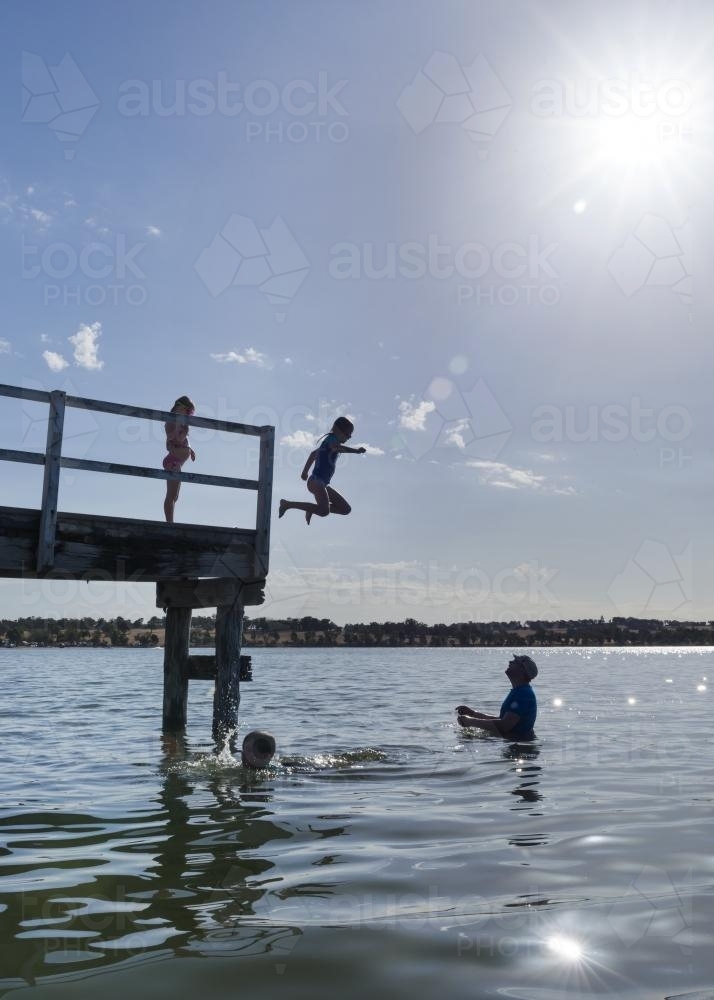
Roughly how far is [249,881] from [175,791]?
349 centimetres

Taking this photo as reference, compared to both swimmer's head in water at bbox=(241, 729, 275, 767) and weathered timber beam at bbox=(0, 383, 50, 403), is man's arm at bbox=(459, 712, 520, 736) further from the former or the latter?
weathered timber beam at bbox=(0, 383, 50, 403)

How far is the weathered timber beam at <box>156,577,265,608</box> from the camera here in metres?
11.1

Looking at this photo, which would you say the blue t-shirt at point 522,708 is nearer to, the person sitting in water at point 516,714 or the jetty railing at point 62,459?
the person sitting in water at point 516,714

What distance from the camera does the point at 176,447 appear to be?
1051cm

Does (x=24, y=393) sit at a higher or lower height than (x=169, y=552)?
higher

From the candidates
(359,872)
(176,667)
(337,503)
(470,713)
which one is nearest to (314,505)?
(337,503)

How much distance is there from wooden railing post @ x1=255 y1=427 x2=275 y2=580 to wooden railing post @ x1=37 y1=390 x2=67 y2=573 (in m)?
2.59

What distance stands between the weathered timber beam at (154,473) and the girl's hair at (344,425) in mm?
1308

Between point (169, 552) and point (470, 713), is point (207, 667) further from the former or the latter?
point (470, 713)

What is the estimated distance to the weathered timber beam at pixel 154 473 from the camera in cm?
851

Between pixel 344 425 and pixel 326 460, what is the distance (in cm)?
52

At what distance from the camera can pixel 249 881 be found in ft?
16.1

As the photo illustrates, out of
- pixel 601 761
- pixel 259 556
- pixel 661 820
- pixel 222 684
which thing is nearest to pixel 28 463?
pixel 259 556

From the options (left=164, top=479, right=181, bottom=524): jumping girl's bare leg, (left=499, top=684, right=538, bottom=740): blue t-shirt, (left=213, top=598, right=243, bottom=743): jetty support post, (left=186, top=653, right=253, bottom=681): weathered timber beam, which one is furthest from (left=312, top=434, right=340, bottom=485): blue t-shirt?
(left=499, top=684, right=538, bottom=740): blue t-shirt
